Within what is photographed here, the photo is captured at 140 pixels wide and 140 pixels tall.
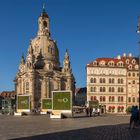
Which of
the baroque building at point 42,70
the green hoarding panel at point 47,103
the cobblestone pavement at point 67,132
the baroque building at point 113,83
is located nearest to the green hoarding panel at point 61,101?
the cobblestone pavement at point 67,132

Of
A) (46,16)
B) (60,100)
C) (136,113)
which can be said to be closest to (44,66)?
(46,16)

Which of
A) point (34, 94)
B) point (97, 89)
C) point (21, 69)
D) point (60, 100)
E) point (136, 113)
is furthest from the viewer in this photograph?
point (21, 69)

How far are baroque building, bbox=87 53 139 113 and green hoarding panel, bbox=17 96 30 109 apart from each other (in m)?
59.4

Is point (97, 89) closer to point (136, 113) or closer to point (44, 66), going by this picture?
point (44, 66)

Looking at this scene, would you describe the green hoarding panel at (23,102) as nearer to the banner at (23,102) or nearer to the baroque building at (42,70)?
the banner at (23,102)

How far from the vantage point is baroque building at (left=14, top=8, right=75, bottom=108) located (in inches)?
6344

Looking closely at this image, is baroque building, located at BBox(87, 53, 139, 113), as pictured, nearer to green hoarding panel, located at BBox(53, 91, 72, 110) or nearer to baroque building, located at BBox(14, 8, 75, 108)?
baroque building, located at BBox(14, 8, 75, 108)

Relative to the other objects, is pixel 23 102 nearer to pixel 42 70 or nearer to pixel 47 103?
pixel 47 103

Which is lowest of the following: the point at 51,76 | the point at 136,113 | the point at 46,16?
the point at 136,113

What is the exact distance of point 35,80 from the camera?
161750 millimetres

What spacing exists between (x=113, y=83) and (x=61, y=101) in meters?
82.4

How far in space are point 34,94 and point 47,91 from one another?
512 centimetres

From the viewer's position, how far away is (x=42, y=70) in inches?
6516

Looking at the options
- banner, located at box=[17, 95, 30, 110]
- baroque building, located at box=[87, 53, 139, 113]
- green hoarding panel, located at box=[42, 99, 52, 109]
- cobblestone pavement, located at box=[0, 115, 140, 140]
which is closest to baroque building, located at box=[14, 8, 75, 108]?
baroque building, located at box=[87, 53, 139, 113]
